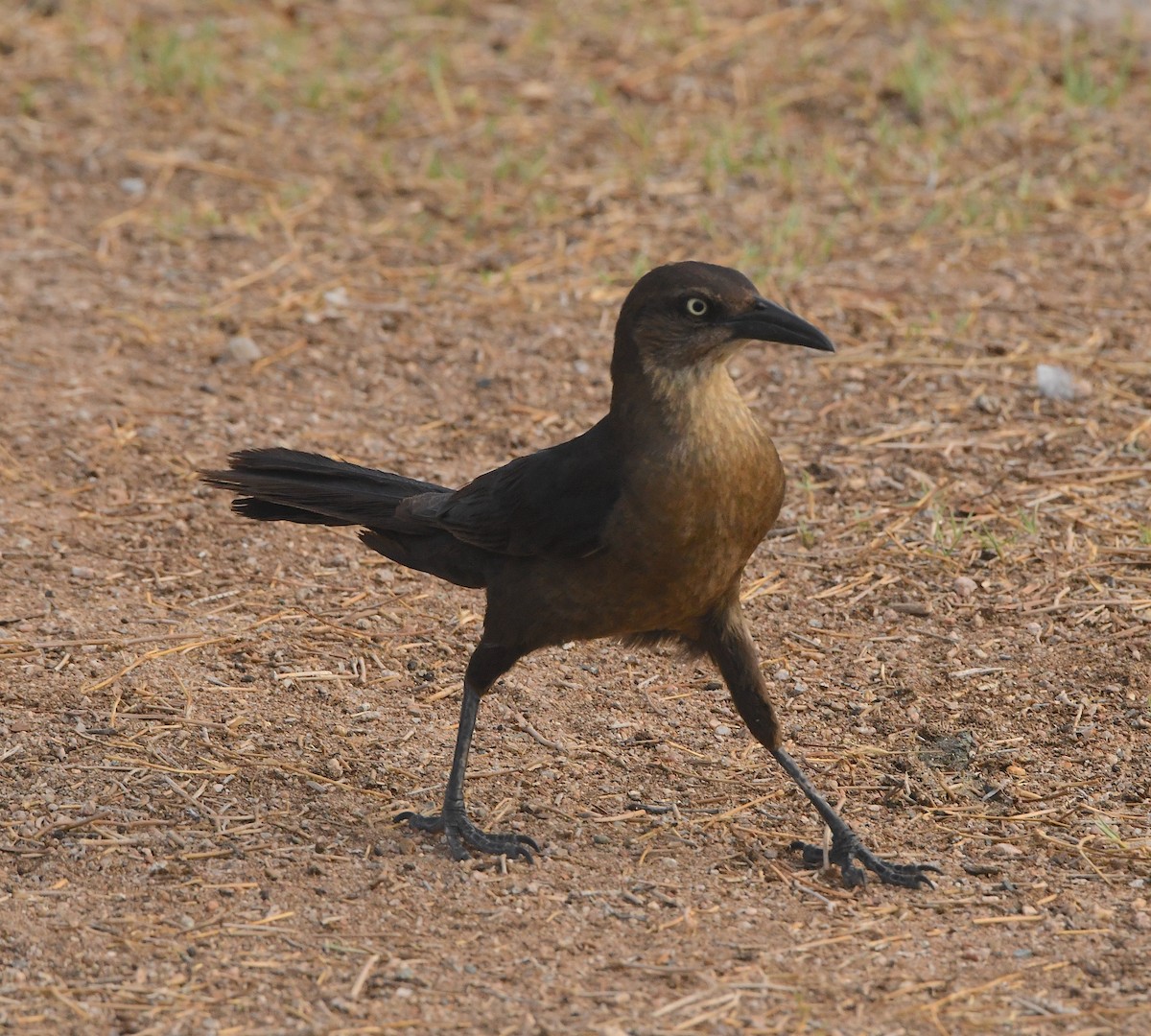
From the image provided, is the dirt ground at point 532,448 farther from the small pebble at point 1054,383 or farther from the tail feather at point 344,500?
the tail feather at point 344,500

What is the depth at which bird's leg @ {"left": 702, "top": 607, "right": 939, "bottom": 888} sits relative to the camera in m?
4.27

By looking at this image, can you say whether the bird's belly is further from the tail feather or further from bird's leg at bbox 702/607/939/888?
the tail feather

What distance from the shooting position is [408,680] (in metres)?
5.19

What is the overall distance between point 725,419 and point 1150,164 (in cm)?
513

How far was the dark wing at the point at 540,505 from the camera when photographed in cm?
418

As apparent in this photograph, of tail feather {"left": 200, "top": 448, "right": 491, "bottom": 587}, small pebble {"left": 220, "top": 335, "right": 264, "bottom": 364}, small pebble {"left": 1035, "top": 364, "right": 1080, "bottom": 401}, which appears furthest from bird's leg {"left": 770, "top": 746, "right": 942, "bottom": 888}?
small pebble {"left": 220, "top": 335, "right": 264, "bottom": 364}

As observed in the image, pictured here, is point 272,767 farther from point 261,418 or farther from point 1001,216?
point 1001,216

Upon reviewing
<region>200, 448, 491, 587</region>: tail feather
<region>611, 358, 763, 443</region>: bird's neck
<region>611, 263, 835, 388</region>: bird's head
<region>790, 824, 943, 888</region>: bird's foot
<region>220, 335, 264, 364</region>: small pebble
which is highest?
<region>611, 263, 835, 388</region>: bird's head

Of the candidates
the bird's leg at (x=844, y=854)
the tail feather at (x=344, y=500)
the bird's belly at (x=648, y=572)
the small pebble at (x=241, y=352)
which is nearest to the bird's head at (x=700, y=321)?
the bird's belly at (x=648, y=572)

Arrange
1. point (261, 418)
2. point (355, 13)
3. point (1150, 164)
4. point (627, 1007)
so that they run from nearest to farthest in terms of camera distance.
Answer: point (627, 1007) → point (261, 418) → point (1150, 164) → point (355, 13)

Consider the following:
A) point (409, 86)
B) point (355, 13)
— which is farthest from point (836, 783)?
point (355, 13)

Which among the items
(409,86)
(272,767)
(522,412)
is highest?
(409,86)

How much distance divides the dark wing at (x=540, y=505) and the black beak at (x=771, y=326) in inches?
16.9

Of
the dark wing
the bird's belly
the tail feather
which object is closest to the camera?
the bird's belly
